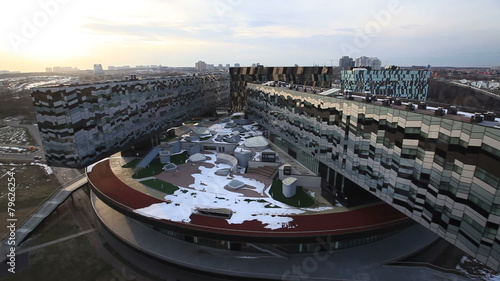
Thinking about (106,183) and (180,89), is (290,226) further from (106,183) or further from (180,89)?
(180,89)

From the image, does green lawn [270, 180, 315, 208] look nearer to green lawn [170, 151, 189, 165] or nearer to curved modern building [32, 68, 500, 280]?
curved modern building [32, 68, 500, 280]

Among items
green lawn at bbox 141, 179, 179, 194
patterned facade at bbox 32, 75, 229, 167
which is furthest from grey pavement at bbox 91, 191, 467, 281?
patterned facade at bbox 32, 75, 229, 167

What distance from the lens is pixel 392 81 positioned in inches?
4761

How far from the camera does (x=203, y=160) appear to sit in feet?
196

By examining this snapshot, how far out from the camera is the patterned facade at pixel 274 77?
3893 inches

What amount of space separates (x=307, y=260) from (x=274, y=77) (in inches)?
3310

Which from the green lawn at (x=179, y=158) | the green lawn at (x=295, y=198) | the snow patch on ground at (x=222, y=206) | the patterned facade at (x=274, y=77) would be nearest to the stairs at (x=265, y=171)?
the snow patch on ground at (x=222, y=206)

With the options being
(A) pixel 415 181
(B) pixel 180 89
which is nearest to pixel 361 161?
(A) pixel 415 181

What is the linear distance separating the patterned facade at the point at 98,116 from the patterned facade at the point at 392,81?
3452 inches

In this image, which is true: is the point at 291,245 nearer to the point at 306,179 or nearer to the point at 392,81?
the point at 306,179

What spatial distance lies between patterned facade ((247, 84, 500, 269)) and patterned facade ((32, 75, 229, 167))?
4139 centimetres

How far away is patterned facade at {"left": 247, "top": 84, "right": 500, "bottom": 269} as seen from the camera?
22.4m

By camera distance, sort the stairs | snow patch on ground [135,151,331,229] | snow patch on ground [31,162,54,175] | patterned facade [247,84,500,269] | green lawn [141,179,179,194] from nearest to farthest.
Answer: patterned facade [247,84,500,269]
snow patch on ground [135,151,331,229]
green lawn [141,179,179,194]
the stairs
snow patch on ground [31,162,54,175]

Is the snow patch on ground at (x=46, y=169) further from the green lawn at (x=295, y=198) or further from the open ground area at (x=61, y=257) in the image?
the green lawn at (x=295, y=198)
